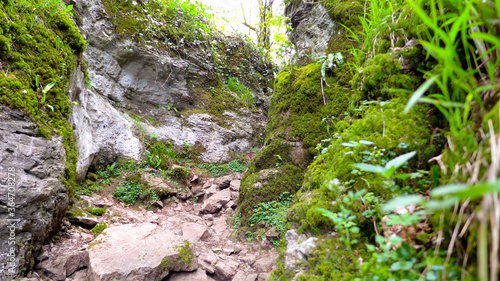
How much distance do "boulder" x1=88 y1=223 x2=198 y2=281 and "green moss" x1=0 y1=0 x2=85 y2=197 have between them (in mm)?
993

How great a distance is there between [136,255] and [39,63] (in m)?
2.93

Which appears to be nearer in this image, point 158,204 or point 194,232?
point 194,232

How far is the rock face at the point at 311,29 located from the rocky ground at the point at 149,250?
15.2ft

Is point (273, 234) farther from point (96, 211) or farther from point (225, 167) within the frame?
point (225, 167)

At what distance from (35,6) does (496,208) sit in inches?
204

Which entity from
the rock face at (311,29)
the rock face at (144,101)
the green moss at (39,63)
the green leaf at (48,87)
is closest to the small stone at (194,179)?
the rock face at (144,101)

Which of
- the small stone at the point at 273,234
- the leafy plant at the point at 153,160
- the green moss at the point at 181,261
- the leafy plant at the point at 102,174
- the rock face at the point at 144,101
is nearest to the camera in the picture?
the green moss at the point at 181,261

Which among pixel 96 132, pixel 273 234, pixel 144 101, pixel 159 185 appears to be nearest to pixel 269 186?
pixel 273 234

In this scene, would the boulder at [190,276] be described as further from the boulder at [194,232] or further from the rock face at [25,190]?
the rock face at [25,190]

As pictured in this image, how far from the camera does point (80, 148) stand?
4070 millimetres

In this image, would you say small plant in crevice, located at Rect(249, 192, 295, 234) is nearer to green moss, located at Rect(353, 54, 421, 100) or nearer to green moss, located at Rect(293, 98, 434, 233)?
green moss, located at Rect(293, 98, 434, 233)

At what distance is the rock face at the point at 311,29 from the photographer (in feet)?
17.5

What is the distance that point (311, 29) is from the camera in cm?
581

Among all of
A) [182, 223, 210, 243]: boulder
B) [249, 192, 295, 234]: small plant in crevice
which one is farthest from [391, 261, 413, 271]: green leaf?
[182, 223, 210, 243]: boulder
